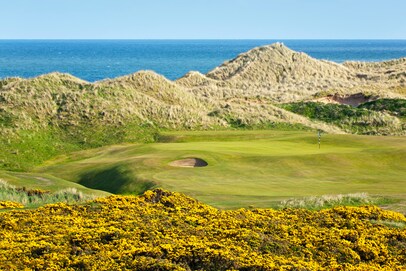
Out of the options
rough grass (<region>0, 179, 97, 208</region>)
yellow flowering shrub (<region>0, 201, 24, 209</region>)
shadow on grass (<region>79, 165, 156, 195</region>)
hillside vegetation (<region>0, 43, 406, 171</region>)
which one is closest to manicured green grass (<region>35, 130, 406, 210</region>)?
shadow on grass (<region>79, 165, 156, 195</region>)

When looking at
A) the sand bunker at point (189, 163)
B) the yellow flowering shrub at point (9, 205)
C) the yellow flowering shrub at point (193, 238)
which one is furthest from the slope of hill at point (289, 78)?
the yellow flowering shrub at point (193, 238)

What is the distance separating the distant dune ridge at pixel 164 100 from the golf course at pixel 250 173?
47.4ft

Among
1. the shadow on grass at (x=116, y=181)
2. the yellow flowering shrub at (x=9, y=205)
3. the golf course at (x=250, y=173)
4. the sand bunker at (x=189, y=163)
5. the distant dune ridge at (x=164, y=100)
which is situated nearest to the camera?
the yellow flowering shrub at (x=9, y=205)

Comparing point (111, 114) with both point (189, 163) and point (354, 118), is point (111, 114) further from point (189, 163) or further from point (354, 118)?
point (354, 118)

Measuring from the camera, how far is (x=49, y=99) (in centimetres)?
5962

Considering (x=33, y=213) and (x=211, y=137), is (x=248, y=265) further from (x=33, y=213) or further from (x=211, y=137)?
(x=211, y=137)

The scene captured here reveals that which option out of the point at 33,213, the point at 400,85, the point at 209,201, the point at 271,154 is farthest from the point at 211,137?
the point at 400,85

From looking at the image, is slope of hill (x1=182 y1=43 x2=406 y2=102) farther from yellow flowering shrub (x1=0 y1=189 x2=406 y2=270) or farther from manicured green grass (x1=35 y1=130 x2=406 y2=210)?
yellow flowering shrub (x1=0 y1=189 x2=406 y2=270)

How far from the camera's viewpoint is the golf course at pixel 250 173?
27953 mm

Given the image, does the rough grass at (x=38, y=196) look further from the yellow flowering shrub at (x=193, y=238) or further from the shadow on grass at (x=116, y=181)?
the shadow on grass at (x=116, y=181)

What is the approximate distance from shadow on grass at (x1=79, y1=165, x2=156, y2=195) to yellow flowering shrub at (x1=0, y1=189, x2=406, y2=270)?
334 inches

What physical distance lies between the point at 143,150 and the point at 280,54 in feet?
237

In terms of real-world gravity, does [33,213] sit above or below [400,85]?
above

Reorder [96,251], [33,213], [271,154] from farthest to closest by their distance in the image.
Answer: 1. [271,154]
2. [33,213]
3. [96,251]
